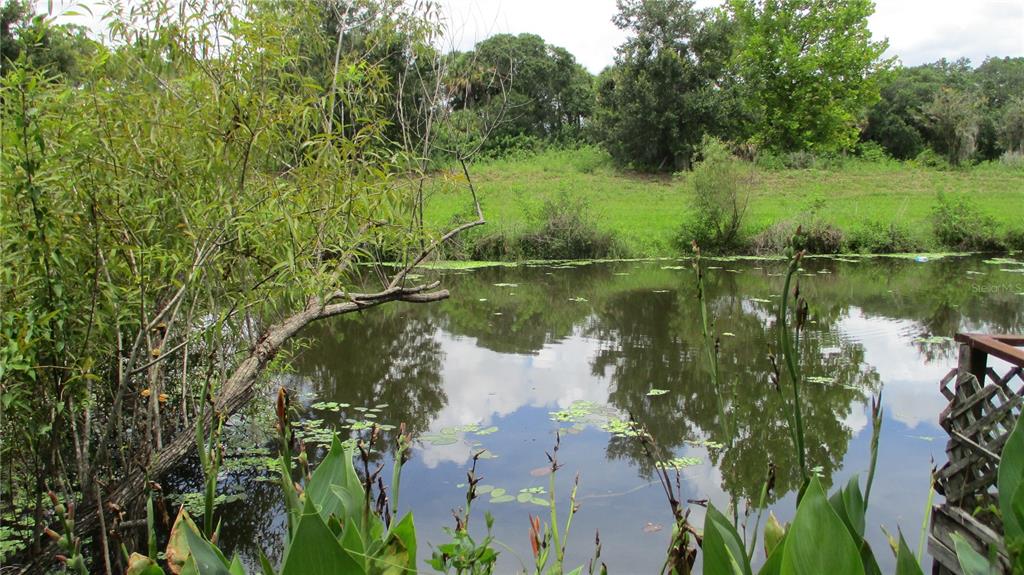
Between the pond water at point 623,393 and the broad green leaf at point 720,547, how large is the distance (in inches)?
11.0

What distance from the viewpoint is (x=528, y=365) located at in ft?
23.4

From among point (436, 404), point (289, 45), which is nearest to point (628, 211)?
point (436, 404)

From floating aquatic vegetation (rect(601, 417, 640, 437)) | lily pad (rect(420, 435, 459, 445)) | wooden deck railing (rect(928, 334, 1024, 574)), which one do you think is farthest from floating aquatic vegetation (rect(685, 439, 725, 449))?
wooden deck railing (rect(928, 334, 1024, 574))

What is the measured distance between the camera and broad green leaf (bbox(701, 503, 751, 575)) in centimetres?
97

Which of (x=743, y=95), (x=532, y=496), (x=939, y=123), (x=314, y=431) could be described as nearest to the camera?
(x=532, y=496)

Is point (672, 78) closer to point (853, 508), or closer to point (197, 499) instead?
point (197, 499)

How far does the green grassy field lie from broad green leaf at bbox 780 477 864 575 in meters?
12.6

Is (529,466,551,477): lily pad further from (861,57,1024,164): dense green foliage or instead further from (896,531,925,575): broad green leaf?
(861,57,1024,164): dense green foliage

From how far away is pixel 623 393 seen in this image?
611 cm

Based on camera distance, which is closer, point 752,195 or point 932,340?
point 932,340

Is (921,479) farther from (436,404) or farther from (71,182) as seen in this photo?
(71,182)

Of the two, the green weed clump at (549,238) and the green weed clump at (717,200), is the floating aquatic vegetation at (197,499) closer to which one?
the green weed clump at (549,238)

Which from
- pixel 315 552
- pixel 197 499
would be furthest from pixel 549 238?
pixel 315 552

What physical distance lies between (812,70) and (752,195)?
29.3 ft
